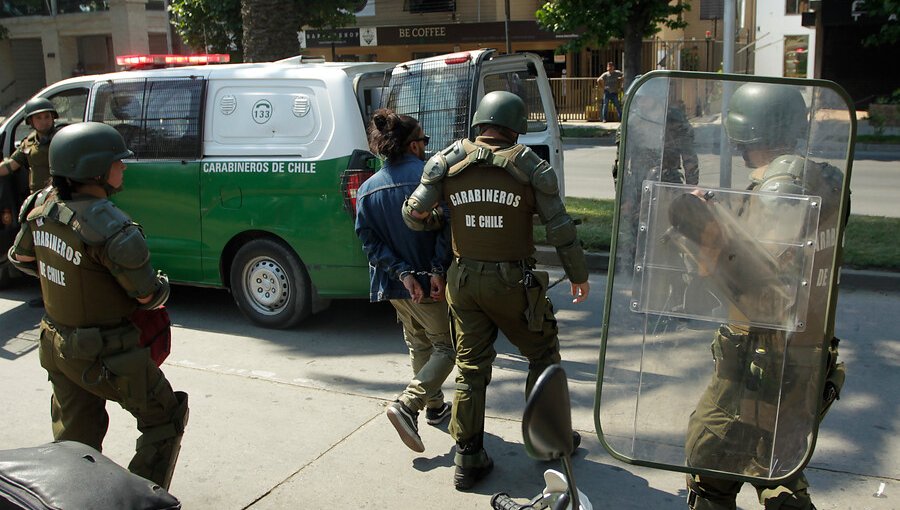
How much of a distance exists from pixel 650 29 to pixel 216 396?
1439cm

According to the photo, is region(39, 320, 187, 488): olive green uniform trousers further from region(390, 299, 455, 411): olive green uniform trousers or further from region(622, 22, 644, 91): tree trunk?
region(622, 22, 644, 91): tree trunk

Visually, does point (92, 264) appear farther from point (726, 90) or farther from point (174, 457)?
point (726, 90)

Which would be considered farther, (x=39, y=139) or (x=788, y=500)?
(x=39, y=139)

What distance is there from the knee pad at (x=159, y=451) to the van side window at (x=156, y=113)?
3.44m

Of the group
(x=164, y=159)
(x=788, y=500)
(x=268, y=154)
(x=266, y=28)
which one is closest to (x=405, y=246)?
(x=268, y=154)

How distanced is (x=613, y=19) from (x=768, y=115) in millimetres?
15036

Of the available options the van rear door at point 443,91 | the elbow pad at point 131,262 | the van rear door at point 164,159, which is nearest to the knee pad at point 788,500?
the elbow pad at point 131,262

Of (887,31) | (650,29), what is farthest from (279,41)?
(887,31)

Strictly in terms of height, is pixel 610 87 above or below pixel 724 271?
above

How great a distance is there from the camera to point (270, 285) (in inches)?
262

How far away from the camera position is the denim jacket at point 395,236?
464 centimetres

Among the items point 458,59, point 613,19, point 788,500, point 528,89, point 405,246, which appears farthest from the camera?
point 613,19

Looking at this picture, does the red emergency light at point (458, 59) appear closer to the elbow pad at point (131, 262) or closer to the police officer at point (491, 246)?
the police officer at point (491, 246)

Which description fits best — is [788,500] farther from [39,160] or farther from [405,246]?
[39,160]
